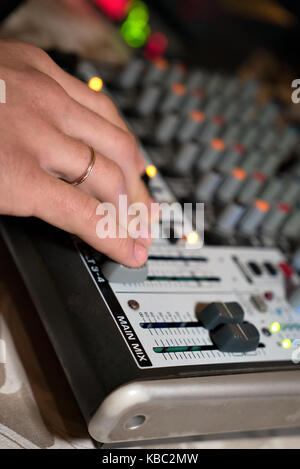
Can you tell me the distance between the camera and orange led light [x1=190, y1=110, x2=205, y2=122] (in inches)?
40.6

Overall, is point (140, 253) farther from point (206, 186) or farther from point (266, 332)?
point (206, 186)

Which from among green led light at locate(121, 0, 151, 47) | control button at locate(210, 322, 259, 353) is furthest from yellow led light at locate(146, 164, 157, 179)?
green led light at locate(121, 0, 151, 47)

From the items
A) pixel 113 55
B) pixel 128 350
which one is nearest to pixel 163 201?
pixel 128 350

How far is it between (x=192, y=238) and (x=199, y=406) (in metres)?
0.28

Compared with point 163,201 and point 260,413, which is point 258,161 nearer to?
point 163,201

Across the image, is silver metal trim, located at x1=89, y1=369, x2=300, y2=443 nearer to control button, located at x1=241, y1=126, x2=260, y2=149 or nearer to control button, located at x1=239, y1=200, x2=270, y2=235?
control button, located at x1=239, y1=200, x2=270, y2=235

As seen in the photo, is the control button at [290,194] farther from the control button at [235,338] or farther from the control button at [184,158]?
the control button at [235,338]

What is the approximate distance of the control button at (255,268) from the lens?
30.5 inches

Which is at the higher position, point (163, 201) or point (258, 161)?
point (258, 161)

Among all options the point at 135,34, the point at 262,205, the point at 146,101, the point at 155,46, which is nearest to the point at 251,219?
the point at 262,205

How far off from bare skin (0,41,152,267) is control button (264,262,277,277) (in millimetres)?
225

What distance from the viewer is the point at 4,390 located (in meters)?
0.60

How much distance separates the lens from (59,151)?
0.59m

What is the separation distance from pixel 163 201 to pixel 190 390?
0.35 metres
